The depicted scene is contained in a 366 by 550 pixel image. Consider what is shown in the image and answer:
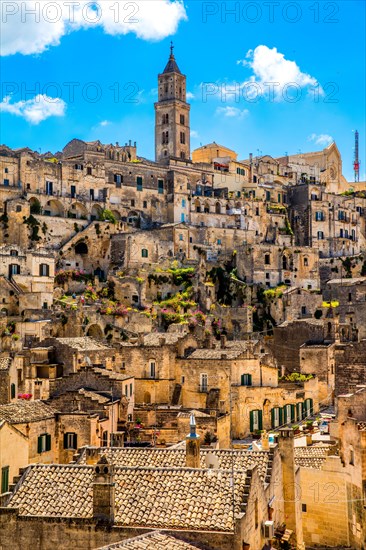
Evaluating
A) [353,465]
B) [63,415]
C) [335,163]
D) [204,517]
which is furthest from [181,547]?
[335,163]

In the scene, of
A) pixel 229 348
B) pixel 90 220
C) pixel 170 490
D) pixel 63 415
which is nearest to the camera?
pixel 170 490

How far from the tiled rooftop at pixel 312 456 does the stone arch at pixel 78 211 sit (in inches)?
2644

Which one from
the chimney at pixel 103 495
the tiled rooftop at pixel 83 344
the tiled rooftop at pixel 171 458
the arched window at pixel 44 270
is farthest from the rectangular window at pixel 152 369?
the chimney at pixel 103 495

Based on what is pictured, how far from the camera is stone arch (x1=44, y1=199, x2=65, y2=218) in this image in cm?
9575

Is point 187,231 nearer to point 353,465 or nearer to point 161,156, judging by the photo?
point 161,156

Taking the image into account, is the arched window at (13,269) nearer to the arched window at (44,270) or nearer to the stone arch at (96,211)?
the arched window at (44,270)

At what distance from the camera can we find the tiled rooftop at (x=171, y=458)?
82.6 feet

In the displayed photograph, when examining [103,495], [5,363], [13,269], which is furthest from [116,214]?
[103,495]

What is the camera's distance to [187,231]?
99.6 m

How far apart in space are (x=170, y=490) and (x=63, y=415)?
15312 mm

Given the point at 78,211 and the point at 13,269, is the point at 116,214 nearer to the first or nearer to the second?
the point at 78,211

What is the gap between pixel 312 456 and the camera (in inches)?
1286

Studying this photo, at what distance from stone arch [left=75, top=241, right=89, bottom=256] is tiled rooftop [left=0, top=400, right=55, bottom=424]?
5721cm

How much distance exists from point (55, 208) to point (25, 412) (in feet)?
208
